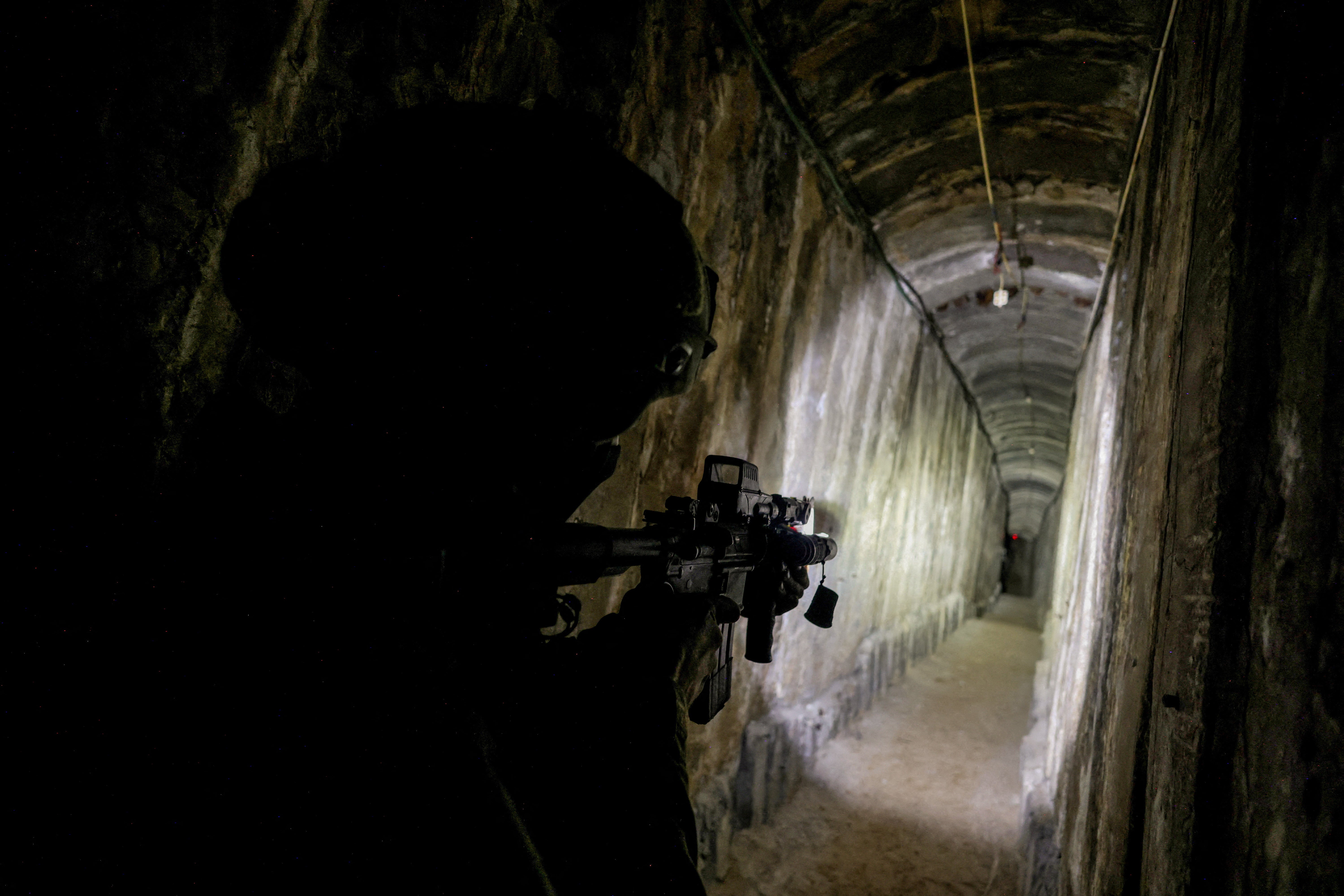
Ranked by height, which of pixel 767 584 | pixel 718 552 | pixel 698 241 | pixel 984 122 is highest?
pixel 984 122

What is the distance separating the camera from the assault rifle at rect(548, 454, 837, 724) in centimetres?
125

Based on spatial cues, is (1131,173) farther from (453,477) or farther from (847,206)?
(453,477)

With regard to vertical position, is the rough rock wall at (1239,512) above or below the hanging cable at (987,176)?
below

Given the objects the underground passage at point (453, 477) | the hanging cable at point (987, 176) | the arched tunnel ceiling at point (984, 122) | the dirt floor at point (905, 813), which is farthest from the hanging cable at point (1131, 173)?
the dirt floor at point (905, 813)

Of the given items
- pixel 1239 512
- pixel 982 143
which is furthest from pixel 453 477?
pixel 982 143

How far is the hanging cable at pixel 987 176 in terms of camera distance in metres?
3.04

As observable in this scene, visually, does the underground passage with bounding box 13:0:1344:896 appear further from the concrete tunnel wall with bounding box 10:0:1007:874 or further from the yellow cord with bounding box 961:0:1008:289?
the yellow cord with bounding box 961:0:1008:289

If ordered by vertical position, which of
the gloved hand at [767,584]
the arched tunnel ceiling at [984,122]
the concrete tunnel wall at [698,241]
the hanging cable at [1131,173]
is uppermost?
the arched tunnel ceiling at [984,122]

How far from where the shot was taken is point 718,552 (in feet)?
5.88

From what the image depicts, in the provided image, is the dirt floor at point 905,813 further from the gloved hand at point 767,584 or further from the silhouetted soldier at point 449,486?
the silhouetted soldier at point 449,486

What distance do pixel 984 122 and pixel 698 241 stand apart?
7.30 ft

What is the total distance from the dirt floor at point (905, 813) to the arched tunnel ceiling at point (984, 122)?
451 centimetres

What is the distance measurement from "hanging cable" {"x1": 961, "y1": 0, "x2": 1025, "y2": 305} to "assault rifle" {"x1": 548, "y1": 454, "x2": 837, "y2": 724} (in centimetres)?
254

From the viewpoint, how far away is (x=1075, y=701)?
317 cm
